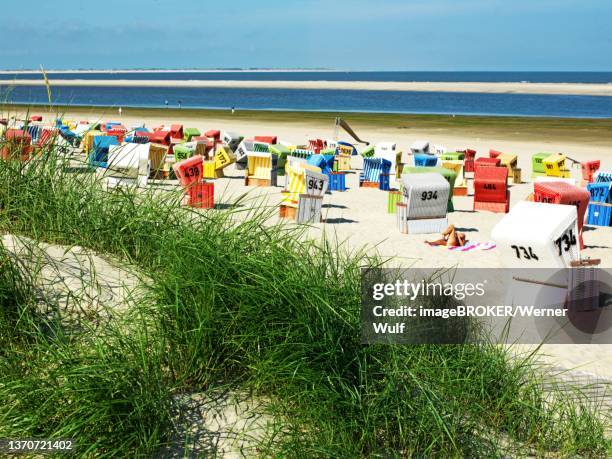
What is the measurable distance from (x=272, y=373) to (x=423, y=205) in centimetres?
1113

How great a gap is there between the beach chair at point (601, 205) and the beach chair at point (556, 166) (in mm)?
6387

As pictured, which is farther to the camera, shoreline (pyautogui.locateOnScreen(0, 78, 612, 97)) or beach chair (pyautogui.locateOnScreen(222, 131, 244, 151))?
shoreline (pyautogui.locateOnScreen(0, 78, 612, 97))

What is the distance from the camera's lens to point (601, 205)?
56.9 ft

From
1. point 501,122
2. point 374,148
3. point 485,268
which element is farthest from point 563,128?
point 485,268

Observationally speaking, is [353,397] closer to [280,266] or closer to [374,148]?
[280,266]

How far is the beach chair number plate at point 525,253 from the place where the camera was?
8984 mm

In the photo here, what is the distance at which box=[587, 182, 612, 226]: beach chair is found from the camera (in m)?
17.4

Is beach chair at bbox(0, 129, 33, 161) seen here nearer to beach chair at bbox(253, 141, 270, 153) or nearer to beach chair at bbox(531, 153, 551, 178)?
beach chair at bbox(253, 141, 270, 153)

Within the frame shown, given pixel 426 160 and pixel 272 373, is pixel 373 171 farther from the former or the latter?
pixel 272 373

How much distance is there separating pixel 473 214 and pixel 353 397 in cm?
1461

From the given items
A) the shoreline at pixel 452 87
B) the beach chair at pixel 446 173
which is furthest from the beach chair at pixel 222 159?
the shoreline at pixel 452 87

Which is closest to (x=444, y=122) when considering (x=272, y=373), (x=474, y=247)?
(x=474, y=247)

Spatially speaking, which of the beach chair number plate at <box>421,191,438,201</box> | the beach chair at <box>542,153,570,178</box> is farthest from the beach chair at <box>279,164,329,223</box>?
A: the beach chair at <box>542,153,570,178</box>

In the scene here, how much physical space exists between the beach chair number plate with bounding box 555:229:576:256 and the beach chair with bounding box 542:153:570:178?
15.8 meters
